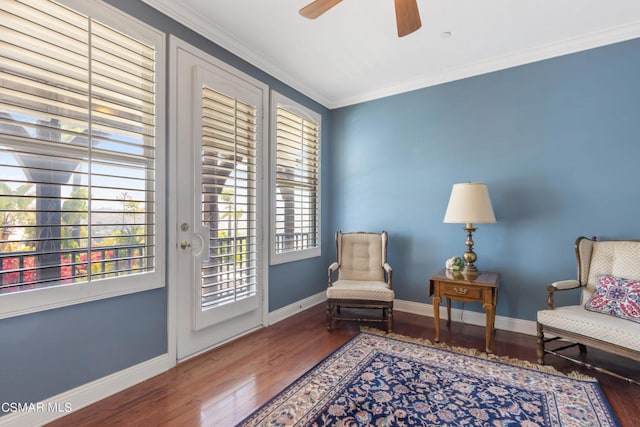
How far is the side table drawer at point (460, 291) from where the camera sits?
109 inches

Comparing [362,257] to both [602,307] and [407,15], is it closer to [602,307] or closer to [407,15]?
[602,307]

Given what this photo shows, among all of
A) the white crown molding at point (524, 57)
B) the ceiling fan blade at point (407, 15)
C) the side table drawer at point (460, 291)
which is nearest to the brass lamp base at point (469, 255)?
the side table drawer at point (460, 291)

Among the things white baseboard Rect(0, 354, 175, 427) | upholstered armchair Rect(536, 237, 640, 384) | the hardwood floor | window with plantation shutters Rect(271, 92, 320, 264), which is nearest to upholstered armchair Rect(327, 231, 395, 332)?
the hardwood floor

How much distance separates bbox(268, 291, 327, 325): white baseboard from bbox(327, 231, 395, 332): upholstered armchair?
0.45 metres

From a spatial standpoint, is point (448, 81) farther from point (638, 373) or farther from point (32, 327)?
point (32, 327)

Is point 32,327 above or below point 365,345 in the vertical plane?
above

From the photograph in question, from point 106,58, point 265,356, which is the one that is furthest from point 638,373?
point 106,58

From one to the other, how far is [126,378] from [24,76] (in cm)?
195

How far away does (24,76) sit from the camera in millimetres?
1695

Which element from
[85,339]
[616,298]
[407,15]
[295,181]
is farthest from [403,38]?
[85,339]

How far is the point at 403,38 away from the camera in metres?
2.84

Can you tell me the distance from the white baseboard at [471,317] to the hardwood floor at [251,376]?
0.09m

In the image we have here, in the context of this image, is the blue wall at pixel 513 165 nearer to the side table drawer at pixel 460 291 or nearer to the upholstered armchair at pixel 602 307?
the upholstered armchair at pixel 602 307

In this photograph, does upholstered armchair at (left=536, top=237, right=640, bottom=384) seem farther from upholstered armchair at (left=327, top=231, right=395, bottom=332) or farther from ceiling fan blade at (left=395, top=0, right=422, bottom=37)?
ceiling fan blade at (left=395, top=0, right=422, bottom=37)
